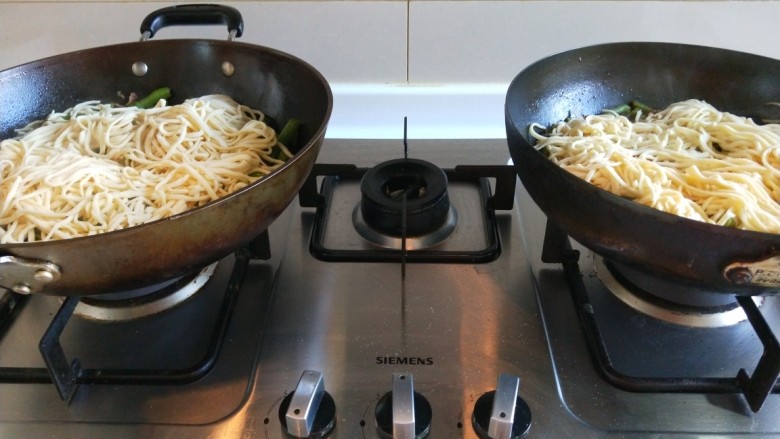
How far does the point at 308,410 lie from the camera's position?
2.20 feet

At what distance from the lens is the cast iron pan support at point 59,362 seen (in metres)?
0.72

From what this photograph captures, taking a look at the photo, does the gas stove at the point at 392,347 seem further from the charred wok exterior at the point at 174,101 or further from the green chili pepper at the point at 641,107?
the green chili pepper at the point at 641,107

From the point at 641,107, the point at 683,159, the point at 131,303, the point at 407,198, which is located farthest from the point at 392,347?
the point at 641,107

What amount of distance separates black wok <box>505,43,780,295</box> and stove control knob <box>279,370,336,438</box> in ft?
1.19

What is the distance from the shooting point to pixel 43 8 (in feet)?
3.96

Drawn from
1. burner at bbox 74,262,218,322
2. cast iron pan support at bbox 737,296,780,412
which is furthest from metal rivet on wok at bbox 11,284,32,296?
cast iron pan support at bbox 737,296,780,412

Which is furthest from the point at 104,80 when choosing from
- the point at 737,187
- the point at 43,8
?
the point at 737,187

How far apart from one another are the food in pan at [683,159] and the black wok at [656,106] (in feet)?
0.16

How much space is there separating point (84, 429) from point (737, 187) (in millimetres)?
890

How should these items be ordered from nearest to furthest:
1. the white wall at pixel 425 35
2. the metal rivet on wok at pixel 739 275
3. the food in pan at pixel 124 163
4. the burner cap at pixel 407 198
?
the metal rivet on wok at pixel 739 275, the food in pan at pixel 124 163, the burner cap at pixel 407 198, the white wall at pixel 425 35

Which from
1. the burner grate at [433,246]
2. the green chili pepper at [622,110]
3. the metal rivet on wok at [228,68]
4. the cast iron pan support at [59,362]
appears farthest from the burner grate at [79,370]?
the green chili pepper at [622,110]

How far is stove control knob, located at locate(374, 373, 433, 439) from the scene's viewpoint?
653 mm

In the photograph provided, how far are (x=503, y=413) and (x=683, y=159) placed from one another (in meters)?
0.49

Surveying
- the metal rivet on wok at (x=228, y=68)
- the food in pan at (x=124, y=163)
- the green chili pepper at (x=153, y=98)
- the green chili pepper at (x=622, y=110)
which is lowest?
the food in pan at (x=124, y=163)
